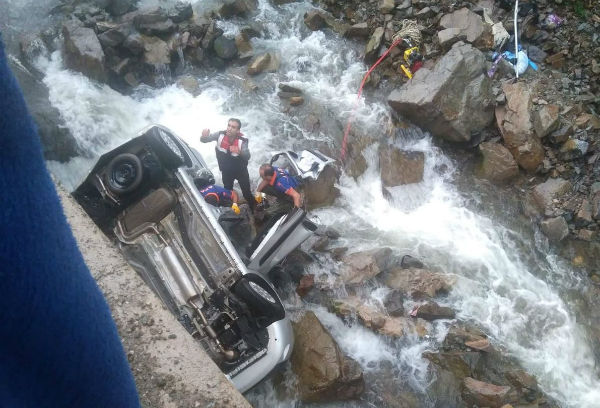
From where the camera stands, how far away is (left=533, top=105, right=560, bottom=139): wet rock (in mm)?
7184

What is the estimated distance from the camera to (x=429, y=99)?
7426 millimetres

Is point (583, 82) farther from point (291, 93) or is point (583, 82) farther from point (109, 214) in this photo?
point (109, 214)

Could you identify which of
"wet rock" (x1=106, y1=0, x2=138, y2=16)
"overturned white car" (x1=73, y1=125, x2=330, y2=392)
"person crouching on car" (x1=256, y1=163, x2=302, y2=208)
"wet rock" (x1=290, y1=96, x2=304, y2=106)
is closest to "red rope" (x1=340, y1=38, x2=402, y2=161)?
"wet rock" (x1=290, y1=96, x2=304, y2=106)

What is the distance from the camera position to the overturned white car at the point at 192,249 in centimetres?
453

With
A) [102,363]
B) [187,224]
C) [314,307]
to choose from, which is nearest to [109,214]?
[187,224]

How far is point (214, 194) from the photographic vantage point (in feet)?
19.5

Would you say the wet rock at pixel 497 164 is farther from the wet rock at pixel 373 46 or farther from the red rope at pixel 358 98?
the wet rock at pixel 373 46

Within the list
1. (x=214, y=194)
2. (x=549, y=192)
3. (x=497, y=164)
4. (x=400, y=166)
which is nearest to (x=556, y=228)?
(x=549, y=192)

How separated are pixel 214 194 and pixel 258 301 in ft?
6.49

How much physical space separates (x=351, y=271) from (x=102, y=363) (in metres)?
5.54

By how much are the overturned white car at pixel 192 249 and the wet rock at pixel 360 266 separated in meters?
1.13

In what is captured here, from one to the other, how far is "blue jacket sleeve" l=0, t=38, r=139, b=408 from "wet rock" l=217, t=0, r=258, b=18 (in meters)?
9.74

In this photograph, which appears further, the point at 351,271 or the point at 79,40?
the point at 79,40

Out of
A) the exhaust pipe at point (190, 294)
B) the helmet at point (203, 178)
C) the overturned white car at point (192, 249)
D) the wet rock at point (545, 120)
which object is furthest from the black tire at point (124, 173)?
the wet rock at point (545, 120)
